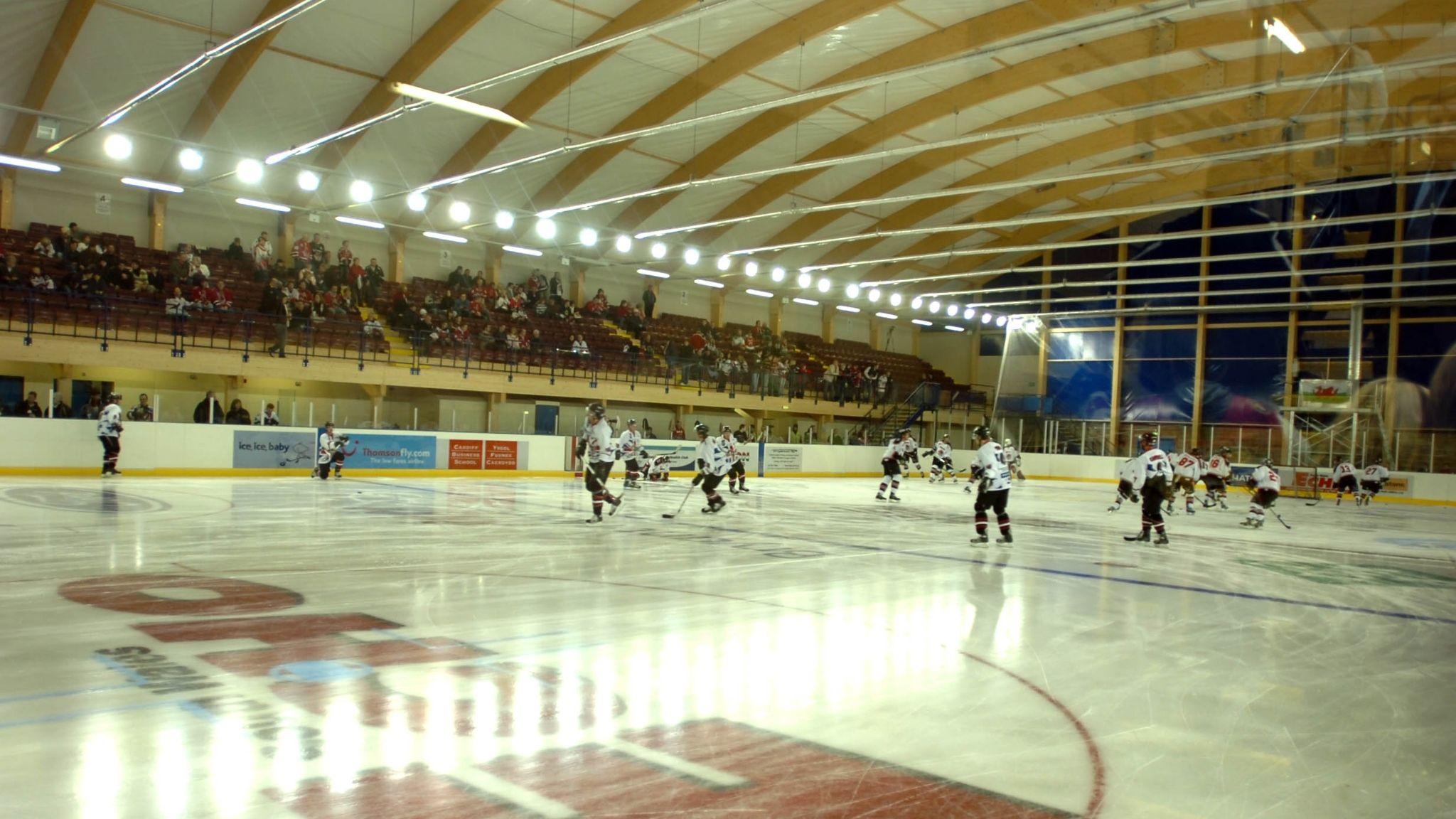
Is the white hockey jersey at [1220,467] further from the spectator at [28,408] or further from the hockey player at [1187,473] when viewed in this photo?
the spectator at [28,408]

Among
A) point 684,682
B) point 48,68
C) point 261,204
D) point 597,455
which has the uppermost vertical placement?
point 48,68

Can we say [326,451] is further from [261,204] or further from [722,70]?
[722,70]

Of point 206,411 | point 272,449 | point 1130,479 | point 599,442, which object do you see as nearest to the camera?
Answer: point 599,442

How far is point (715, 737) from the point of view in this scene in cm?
423

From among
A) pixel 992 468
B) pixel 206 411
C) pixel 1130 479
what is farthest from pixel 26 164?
pixel 1130 479

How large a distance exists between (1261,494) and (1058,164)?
1256 cm

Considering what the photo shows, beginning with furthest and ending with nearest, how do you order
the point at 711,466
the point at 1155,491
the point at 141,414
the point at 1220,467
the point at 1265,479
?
the point at 1220,467 < the point at 141,414 < the point at 1265,479 < the point at 711,466 < the point at 1155,491

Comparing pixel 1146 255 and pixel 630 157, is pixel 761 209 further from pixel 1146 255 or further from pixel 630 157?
pixel 1146 255

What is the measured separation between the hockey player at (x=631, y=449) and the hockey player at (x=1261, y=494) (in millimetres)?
12134

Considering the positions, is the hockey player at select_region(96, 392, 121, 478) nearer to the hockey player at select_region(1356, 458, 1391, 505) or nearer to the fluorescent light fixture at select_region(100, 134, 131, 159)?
the fluorescent light fixture at select_region(100, 134, 131, 159)

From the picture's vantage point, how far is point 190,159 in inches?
904

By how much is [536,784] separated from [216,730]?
1435 millimetres

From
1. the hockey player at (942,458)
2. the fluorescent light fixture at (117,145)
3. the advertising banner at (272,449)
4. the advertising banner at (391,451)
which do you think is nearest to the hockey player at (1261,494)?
the hockey player at (942,458)

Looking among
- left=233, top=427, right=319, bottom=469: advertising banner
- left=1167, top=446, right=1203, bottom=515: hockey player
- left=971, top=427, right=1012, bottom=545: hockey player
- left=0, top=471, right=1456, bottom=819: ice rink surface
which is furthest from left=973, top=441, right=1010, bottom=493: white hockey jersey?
left=233, top=427, right=319, bottom=469: advertising banner
